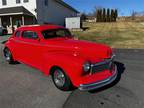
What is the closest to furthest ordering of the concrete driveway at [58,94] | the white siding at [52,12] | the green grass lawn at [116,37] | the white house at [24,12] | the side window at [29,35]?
the concrete driveway at [58,94]
the side window at [29,35]
the green grass lawn at [116,37]
the white house at [24,12]
the white siding at [52,12]

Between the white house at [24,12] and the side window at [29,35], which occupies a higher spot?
the white house at [24,12]

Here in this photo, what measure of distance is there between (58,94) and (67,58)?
38.9 inches

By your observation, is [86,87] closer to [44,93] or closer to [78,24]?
[44,93]

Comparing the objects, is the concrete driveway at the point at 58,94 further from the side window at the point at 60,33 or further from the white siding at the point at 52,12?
the white siding at the point at 52,12

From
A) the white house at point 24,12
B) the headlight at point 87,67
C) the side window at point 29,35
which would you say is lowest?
the headlight at point 87,67

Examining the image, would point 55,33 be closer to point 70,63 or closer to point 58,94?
point 70,63

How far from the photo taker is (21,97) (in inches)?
184

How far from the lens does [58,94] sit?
4812 millimetres

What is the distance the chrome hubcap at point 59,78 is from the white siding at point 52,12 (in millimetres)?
22213

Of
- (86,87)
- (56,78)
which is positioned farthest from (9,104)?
(86,87)

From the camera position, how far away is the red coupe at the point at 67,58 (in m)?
4.52

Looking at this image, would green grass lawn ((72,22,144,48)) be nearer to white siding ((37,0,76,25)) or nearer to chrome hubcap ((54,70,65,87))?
Answer: white siding ((37,0,76,25))

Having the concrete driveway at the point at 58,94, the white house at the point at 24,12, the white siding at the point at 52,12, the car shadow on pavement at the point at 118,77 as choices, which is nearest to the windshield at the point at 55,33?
the concrete driveway at the point at 58,94

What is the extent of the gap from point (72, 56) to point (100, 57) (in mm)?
771
